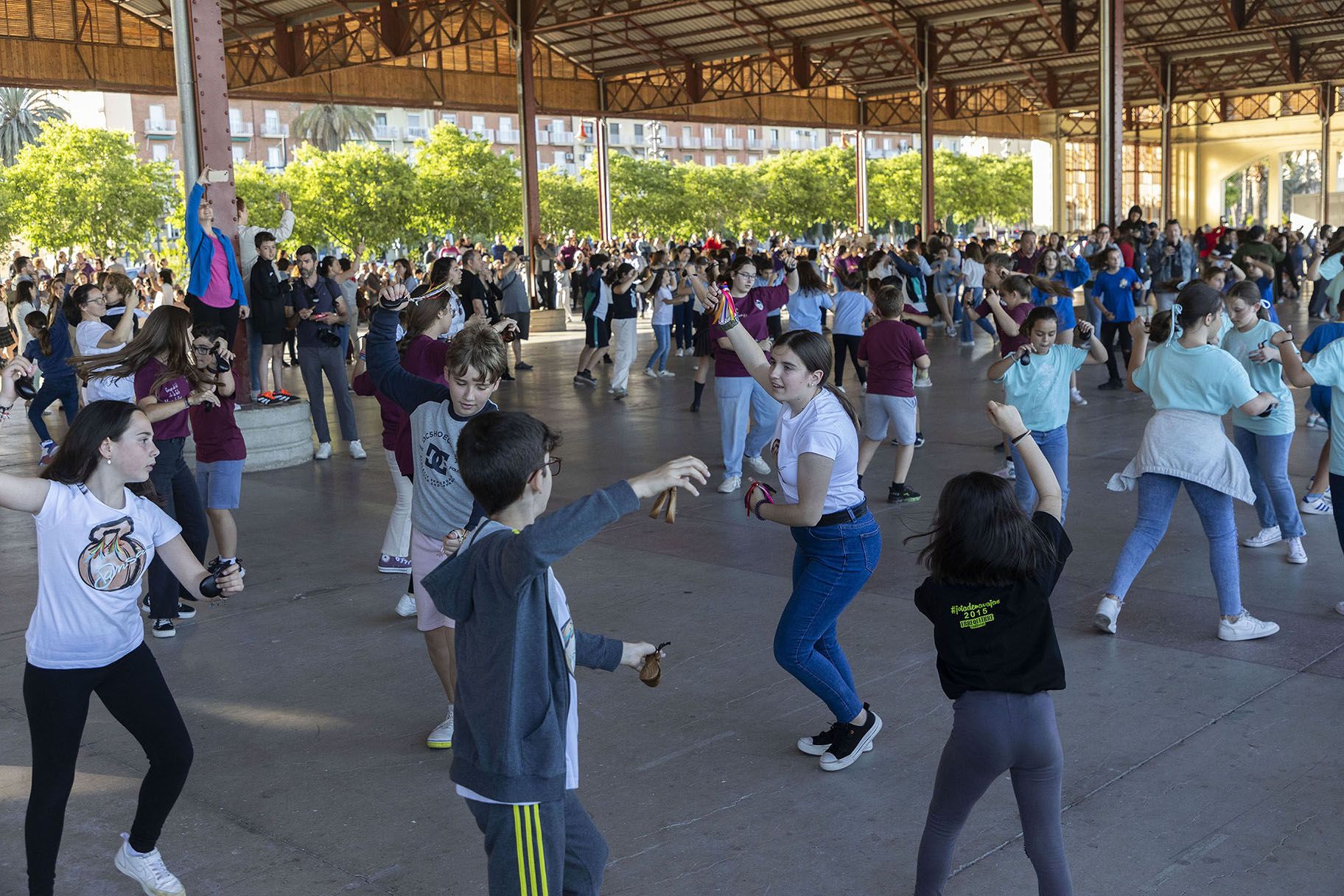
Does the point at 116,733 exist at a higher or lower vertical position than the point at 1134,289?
lower

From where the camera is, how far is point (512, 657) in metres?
2.71

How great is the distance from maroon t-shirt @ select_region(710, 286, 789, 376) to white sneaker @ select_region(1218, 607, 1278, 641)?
4259 mm

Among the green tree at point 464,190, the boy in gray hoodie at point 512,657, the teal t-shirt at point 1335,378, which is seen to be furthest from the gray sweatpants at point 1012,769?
the green tree at point 464,190

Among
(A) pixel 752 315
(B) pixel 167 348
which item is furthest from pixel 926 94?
(B) pixel 167 348

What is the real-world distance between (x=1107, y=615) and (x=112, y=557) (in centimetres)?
425

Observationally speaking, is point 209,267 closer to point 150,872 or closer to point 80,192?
point 150,872

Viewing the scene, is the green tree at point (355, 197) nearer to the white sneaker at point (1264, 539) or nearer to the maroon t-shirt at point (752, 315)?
the maroon t-shirt at point (752, 315)

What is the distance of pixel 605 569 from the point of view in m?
7.30

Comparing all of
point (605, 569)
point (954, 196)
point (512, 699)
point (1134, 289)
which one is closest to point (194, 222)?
point (605, 569)

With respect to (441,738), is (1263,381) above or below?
above

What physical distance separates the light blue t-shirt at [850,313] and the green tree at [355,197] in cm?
3048

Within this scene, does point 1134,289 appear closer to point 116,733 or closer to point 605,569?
point 605,569

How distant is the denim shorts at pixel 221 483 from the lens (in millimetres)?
6715

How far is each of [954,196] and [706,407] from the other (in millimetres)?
56979
